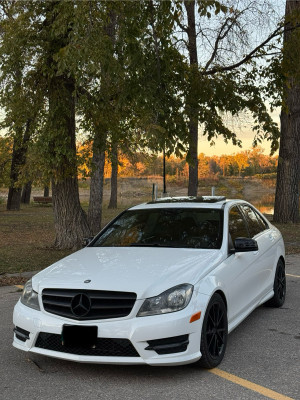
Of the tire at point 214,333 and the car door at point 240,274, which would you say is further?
the car door at point 240,274

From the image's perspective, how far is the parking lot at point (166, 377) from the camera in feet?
13.0

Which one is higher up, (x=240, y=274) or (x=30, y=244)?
(x=240, y=274)

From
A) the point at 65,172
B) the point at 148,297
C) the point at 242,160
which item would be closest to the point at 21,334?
the point at 148,297

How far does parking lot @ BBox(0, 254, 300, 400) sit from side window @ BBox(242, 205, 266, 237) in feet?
4.66

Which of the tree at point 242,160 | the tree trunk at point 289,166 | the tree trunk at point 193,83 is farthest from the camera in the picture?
the tree at point 242,160

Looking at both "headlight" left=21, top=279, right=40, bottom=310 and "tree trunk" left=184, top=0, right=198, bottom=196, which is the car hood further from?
"tree trunk" left=184, top=0, right=198, bottom=196

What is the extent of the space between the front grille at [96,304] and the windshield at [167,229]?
1295 millimetres

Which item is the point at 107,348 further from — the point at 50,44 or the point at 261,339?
the point at 50,44

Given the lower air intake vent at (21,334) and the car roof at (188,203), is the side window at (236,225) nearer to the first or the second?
the car roof at (188,203)

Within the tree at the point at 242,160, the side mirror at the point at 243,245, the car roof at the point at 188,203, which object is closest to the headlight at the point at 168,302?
the side mirror at the point at 243,245

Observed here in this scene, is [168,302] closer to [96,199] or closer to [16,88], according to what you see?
[16,88]

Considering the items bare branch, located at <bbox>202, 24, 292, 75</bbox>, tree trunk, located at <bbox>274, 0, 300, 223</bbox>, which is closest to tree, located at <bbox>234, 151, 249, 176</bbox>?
tree trunk, located at <bbox>274, 0, 300, 223</bbox>

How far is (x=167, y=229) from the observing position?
5648mm

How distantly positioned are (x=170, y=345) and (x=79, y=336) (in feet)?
2.39
